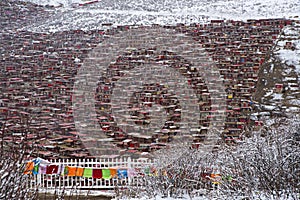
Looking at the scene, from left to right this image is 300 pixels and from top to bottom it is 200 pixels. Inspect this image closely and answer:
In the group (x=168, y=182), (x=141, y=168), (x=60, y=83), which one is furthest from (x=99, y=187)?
→ (x=60, y=83)

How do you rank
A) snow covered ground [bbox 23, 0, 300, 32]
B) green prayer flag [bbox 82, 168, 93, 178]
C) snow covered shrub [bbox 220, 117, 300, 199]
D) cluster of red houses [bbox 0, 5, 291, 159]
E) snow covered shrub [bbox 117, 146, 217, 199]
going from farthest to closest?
snow covered ground [bbox 23, 0, 300, 32] → cluster of red houses [bbox 0, 5, 291, 159] → green prayer flag [bbox 82, 168, 93, 178] → snow covered shrub [bbox 117, 146, 217, 199] → snow covered shrub [bbox 220, 117, 300, 199]

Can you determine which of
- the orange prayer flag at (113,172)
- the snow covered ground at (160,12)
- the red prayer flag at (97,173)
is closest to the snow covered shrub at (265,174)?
the orange prayer flag at (113,172)

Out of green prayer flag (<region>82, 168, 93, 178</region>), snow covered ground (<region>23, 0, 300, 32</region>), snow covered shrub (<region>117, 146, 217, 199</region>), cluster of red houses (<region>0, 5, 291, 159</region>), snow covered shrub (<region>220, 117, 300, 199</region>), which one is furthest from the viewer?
snow covered ground (<region>23, 0, 300, 32</region>)

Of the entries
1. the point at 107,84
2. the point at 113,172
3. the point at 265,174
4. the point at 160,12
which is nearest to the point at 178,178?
the point at 265,174

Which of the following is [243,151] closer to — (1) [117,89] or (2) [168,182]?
(2) [168,182]

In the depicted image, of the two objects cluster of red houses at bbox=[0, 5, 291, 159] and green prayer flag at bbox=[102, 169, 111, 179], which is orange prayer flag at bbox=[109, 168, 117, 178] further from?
cluster of red houses at bbox=[0, 5, 291, 159]

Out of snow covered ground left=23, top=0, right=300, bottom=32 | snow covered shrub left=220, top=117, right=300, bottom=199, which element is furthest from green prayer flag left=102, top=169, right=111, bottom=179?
snow covered ground left=23, top=0, right=300, bottom=32
